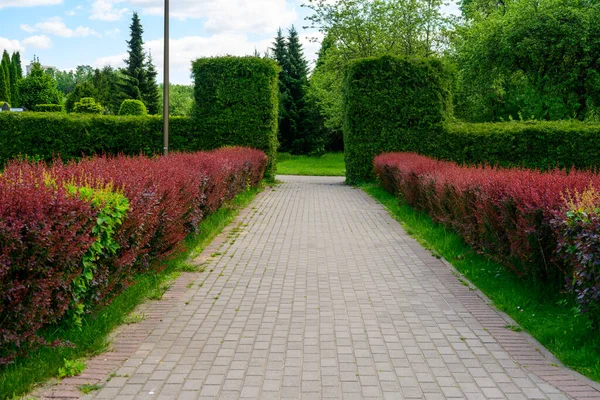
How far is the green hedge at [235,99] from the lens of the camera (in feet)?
74.9

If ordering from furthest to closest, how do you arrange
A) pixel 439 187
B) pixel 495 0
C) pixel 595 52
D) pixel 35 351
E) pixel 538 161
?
pixel 495 0
pixel 595 52
pixel 538 161
pixel 439 187
pixel 35 351

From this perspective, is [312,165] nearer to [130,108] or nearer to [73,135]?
[130,108]

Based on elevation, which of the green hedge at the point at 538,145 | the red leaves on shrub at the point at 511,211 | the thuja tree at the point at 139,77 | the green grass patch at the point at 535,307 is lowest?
the green grass patch at the point at 535,307

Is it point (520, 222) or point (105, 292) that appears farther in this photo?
point (520, 222)

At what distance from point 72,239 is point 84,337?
0.92m

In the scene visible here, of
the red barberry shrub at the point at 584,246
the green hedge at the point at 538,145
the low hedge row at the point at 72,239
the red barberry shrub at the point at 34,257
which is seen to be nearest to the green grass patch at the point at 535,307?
the red barberry shrub at the point at 584,246

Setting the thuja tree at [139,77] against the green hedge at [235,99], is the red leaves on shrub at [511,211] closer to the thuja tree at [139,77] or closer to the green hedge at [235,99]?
the green hedge at [235,99]

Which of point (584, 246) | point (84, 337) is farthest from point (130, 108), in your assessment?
point (584, 246)

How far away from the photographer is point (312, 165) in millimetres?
40562

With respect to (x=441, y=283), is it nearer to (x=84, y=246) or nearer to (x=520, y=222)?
(x=520, y=222)

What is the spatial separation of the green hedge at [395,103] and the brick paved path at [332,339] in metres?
14.5

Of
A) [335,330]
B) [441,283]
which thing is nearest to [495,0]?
[441,283]

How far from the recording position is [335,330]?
224 inches

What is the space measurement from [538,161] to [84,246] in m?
18.9
